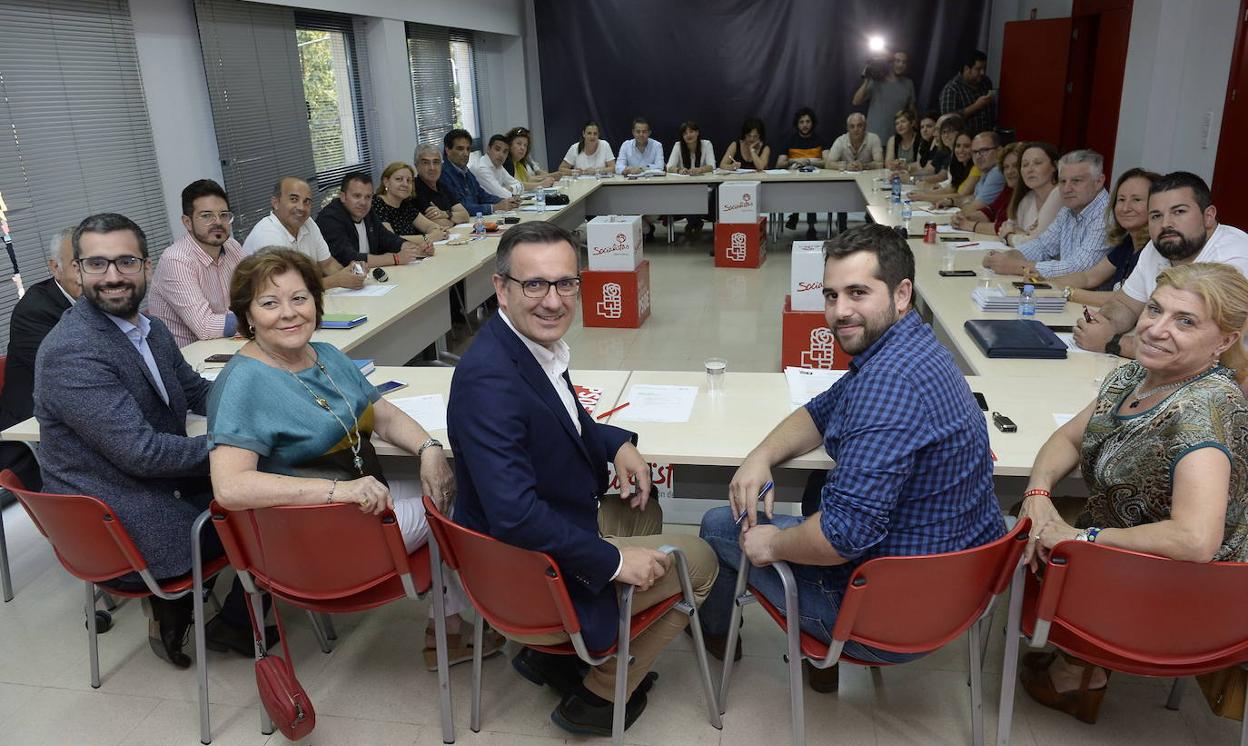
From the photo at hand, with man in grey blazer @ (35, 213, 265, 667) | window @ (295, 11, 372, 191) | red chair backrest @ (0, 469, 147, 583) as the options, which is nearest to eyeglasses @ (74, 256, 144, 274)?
man in grey blazer @ (35, 213, 265, 667)

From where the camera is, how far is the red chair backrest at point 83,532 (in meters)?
2.00

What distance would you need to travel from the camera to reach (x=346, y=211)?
474cm

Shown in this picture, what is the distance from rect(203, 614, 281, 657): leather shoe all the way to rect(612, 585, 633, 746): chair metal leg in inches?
45.4

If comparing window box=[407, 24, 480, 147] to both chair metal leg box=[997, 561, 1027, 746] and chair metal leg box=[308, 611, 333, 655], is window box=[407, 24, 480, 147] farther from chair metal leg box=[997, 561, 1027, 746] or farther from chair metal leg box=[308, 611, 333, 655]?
chair metal leg box=[997, 561, 1027, 746]

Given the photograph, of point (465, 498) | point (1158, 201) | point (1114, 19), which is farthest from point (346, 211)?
point (1114, 19)

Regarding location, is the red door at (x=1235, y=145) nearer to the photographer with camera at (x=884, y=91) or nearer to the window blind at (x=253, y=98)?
the photographer with camera at (x=884, y=91)

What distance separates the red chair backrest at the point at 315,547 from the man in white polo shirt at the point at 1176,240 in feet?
7.55

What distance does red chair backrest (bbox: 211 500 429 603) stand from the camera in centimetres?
189

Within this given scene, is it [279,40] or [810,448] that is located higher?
[279,40]

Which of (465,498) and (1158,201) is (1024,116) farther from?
(465,498)

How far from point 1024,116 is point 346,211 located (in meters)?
6.86

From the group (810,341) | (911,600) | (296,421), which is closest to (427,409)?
(296,421)

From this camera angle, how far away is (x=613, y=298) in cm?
580

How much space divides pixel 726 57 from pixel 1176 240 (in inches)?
331
